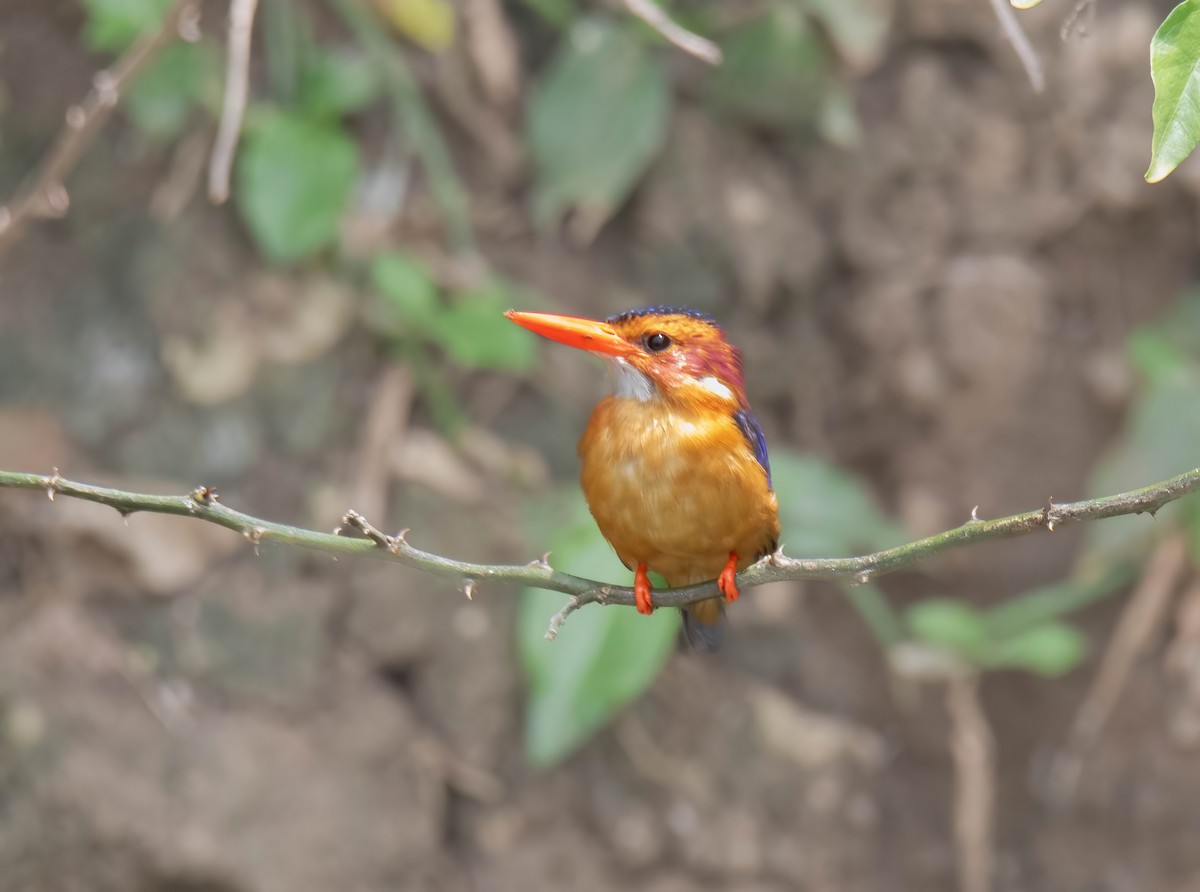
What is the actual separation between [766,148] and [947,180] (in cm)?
52

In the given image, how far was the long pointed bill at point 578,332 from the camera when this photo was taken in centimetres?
179

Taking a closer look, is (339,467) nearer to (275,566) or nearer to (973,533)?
(275,566)

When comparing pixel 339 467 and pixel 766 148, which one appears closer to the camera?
pixel 339 467

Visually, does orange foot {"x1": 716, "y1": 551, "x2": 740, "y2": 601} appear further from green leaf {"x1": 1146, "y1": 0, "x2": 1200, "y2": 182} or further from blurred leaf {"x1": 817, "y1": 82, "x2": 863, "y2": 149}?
blurred leaf {"x1": 817, "y1": 82, "x2": 863, "y2": 149}

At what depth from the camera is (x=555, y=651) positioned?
3.09 meters

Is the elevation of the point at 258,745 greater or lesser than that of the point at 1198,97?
greater

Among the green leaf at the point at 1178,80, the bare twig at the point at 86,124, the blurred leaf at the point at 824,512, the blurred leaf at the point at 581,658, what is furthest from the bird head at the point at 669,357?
the blurred leaf at the point at 824,512

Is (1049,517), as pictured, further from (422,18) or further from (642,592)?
(422,18)

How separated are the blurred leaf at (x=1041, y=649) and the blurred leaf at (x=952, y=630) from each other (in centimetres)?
5

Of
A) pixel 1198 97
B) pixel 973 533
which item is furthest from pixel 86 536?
pixel 1198 97

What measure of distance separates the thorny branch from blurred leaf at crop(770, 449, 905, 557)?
1695 millimetres

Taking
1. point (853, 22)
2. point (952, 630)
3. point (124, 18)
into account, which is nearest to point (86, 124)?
point (124, 18)

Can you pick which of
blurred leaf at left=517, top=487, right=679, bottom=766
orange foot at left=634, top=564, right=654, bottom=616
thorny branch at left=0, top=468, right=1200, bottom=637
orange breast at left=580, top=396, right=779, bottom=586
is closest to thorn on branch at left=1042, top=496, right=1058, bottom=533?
thorny branch at left=0, top=468, right=1200, bottom=637

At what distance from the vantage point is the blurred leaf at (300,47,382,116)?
321 centimetres
